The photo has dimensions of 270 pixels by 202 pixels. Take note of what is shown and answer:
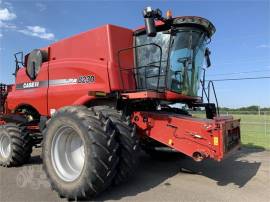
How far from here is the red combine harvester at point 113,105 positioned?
5758 mm

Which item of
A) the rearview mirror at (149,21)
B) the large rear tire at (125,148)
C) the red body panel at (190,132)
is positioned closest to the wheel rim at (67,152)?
the large rear tire at (125,148)

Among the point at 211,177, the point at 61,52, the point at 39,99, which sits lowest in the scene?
the point at 211,177

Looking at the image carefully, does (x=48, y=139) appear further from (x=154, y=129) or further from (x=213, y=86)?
(x=213, y=86)

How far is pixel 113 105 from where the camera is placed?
7.14 meters

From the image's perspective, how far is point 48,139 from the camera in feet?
21.3

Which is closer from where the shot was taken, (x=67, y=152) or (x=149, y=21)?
(x=149, y=21)

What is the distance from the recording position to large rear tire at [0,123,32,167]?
8.37 metres

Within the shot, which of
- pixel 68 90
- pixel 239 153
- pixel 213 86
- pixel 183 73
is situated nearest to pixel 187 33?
pixel 183 73

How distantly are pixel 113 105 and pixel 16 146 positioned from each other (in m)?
2.87

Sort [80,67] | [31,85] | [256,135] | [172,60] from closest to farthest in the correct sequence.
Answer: [172,60]
[80,67]
[31,85]
[256,135]

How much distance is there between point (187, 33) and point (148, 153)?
387 centimetres

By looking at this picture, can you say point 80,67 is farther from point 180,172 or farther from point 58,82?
point 180,172

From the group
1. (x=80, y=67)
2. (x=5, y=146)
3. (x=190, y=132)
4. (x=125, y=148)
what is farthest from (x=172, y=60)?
(x=5, y=146)

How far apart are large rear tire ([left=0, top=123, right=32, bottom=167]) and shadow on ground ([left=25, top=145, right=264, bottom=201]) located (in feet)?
1.78
